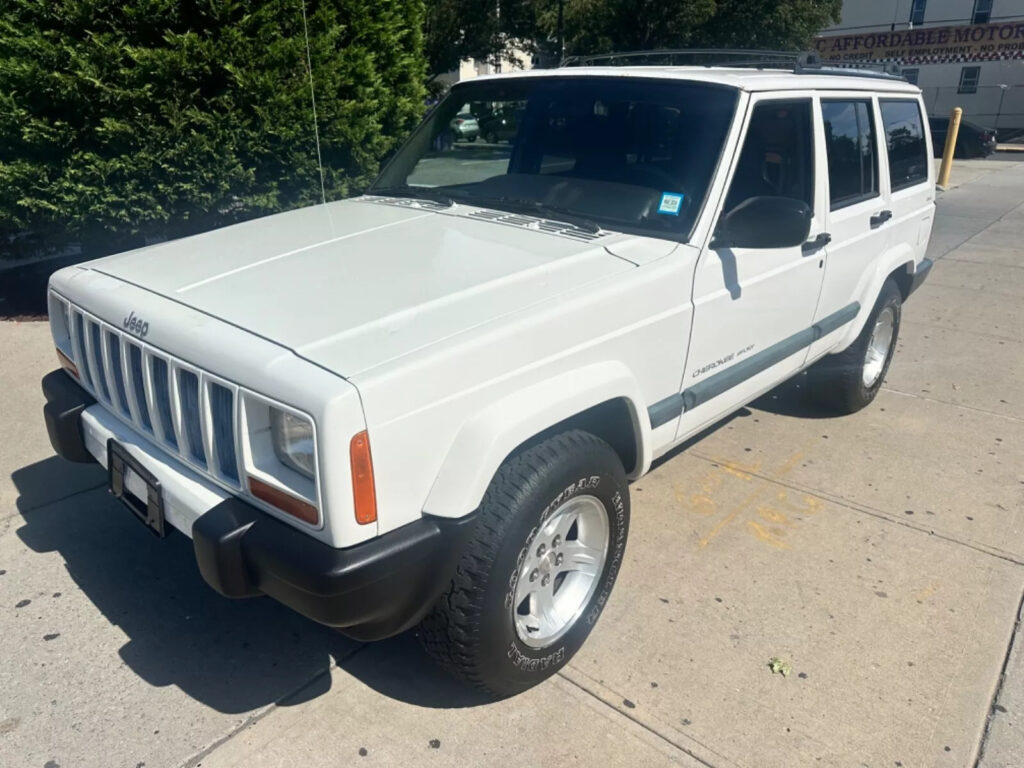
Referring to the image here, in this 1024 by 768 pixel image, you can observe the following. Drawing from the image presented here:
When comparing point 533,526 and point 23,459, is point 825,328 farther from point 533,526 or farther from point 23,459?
point 23,459

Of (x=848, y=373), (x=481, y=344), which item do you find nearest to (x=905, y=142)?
(x=848, y=373)

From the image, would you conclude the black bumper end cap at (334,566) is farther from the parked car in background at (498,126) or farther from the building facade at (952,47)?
the building facade at (952,47)

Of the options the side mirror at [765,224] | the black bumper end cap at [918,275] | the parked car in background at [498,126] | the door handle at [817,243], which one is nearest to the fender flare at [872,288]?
the black bumper end cap at [918,275]

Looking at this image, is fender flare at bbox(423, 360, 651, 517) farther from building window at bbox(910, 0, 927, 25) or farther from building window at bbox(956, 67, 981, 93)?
building window at bbox(910, 0, 927, 25)

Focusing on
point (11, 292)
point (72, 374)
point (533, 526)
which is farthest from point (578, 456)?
point (11, 292)

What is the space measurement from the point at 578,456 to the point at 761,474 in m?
2.07

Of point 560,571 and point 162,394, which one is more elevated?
point 162,394

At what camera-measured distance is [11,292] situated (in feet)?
22.9

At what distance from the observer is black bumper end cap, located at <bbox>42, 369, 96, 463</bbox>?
294cm

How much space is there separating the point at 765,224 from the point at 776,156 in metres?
0.74

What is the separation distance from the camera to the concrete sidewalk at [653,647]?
8.33ft

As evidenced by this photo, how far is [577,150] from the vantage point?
3537 mm

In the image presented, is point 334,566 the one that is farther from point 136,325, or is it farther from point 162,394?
point 136,325

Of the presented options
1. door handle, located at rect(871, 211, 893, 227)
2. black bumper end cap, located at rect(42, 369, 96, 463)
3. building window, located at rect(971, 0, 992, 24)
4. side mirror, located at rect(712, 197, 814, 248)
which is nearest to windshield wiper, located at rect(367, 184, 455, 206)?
side mirror, located at rect(712, 197, 814, 248)
